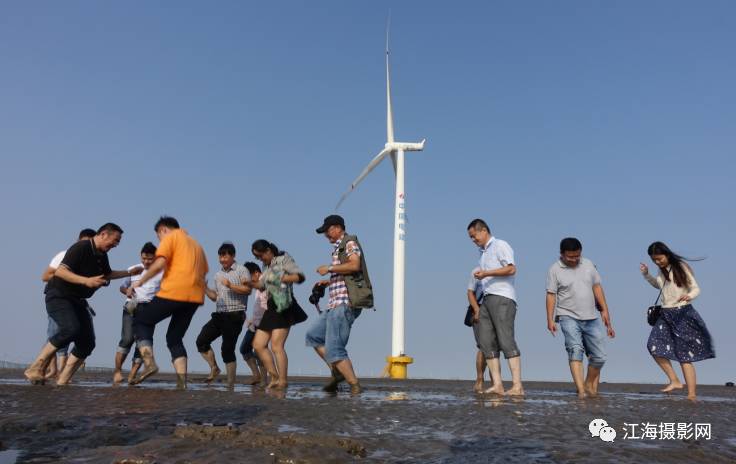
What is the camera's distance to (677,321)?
7531mm

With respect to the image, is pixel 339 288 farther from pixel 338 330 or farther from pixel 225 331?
pixel 225 331

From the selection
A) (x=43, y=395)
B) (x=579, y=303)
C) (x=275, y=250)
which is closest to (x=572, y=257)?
(x=579, y=303)

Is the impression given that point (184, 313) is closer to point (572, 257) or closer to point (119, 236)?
point (119, 236)

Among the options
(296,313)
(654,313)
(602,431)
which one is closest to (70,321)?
(296,313)

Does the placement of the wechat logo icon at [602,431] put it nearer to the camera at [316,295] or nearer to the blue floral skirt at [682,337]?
the camera at [316,295]

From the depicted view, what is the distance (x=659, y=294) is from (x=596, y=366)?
138cm

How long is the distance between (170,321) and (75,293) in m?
1.05

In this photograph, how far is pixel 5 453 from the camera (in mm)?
2621

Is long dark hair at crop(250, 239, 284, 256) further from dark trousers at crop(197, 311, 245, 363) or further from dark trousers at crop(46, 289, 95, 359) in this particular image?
dark trousers at crop(46, 289, 95, 359)

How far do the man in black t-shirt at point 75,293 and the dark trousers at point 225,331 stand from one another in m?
1.66

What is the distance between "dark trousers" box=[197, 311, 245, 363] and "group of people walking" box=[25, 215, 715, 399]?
1 cm

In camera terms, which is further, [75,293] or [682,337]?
[682,337]

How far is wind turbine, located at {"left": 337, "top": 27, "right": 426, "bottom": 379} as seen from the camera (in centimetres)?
1886

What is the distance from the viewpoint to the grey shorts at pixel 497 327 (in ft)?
22.3
